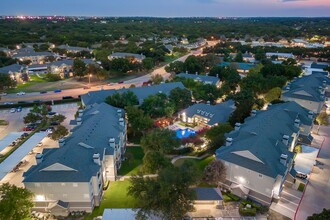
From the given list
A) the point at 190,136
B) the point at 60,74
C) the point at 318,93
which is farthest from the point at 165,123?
the point at 60,74

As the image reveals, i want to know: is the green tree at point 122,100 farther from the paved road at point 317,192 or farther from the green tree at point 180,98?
the paved road at point 317,192

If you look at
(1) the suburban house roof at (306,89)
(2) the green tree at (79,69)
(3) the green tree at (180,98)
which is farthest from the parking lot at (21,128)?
(1) the suburban house roof at (306,89)

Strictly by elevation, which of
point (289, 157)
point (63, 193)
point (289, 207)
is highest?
point (289, 157)

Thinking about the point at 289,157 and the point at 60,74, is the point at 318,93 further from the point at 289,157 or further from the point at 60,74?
the point at 60,74

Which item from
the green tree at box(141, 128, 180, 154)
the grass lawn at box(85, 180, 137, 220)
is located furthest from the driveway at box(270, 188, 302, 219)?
the grass lawn at box(85, 180, 137, 220)

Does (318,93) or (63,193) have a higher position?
(318,93)

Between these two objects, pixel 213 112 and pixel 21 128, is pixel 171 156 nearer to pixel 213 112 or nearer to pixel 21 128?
pixel 213 112

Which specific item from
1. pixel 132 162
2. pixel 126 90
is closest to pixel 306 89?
pixel 126 90

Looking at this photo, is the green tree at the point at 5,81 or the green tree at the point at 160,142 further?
the green tree at the point at 5,81

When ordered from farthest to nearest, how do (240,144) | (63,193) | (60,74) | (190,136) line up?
(60,74), (190,136), (240,144), (63,193)
